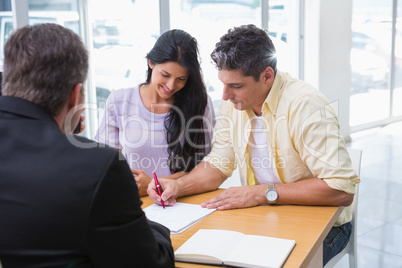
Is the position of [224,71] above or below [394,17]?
below

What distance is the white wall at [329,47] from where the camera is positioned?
5.49 m

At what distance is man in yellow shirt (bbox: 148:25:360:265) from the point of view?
1.74m

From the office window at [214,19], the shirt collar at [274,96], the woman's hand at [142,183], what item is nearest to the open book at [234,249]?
the woman's hand at [142,183]

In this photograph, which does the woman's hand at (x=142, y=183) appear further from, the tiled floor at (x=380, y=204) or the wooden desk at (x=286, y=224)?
the tiled floor at (x=380, y=204)

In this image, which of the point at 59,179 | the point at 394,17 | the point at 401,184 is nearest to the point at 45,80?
the point at 59,179

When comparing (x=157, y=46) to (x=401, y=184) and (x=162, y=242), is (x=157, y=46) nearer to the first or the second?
(x=162, y=242)

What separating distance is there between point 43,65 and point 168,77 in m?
1.15

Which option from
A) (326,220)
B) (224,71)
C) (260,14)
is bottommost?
(326,220)

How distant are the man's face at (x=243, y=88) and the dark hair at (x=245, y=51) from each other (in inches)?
0.9

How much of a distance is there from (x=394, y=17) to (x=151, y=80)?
6000 millimetres

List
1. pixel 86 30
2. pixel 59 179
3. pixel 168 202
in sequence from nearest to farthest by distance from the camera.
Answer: pixel 59 179 < pixel 168 202 < pixel 86 30

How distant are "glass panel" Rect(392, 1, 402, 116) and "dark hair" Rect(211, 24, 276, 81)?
6180 millimetres

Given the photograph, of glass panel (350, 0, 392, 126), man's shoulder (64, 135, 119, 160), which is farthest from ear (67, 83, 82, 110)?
glass panel (350, 0, 392, 126)

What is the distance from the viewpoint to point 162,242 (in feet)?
4.01
